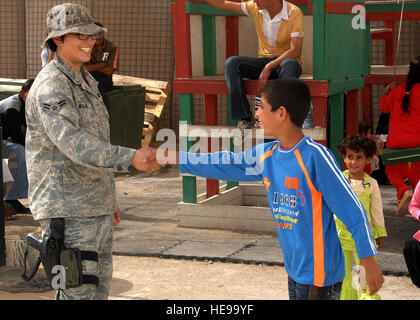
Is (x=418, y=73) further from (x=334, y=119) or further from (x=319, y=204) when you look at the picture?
(x=319, y=204)

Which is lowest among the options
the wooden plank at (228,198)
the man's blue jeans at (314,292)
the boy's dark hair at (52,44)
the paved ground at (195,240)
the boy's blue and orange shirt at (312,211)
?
the paved ground at (195,240)

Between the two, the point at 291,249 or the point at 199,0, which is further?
the point at 199,0

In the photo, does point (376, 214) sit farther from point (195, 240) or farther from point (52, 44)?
point (52, 44)

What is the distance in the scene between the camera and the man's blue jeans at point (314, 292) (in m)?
3.61

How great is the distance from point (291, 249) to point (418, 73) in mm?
4950

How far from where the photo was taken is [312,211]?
3.58m

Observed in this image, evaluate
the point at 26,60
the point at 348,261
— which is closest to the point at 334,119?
the point at 348,261

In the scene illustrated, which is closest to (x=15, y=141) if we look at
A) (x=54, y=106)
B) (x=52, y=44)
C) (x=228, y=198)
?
(x=228, y=198)

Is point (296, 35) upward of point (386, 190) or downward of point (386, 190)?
upward

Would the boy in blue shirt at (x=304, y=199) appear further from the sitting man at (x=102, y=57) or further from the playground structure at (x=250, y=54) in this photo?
the sitting man at (x=102, y=57)

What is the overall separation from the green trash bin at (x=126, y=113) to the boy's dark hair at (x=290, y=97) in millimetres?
7099

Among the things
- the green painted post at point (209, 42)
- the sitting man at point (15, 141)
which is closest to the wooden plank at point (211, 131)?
the green painted post at point (209, 42)

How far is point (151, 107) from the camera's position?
42.2ft

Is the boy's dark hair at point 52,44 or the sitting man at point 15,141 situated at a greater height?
the boy's dark hair at point 52,44
